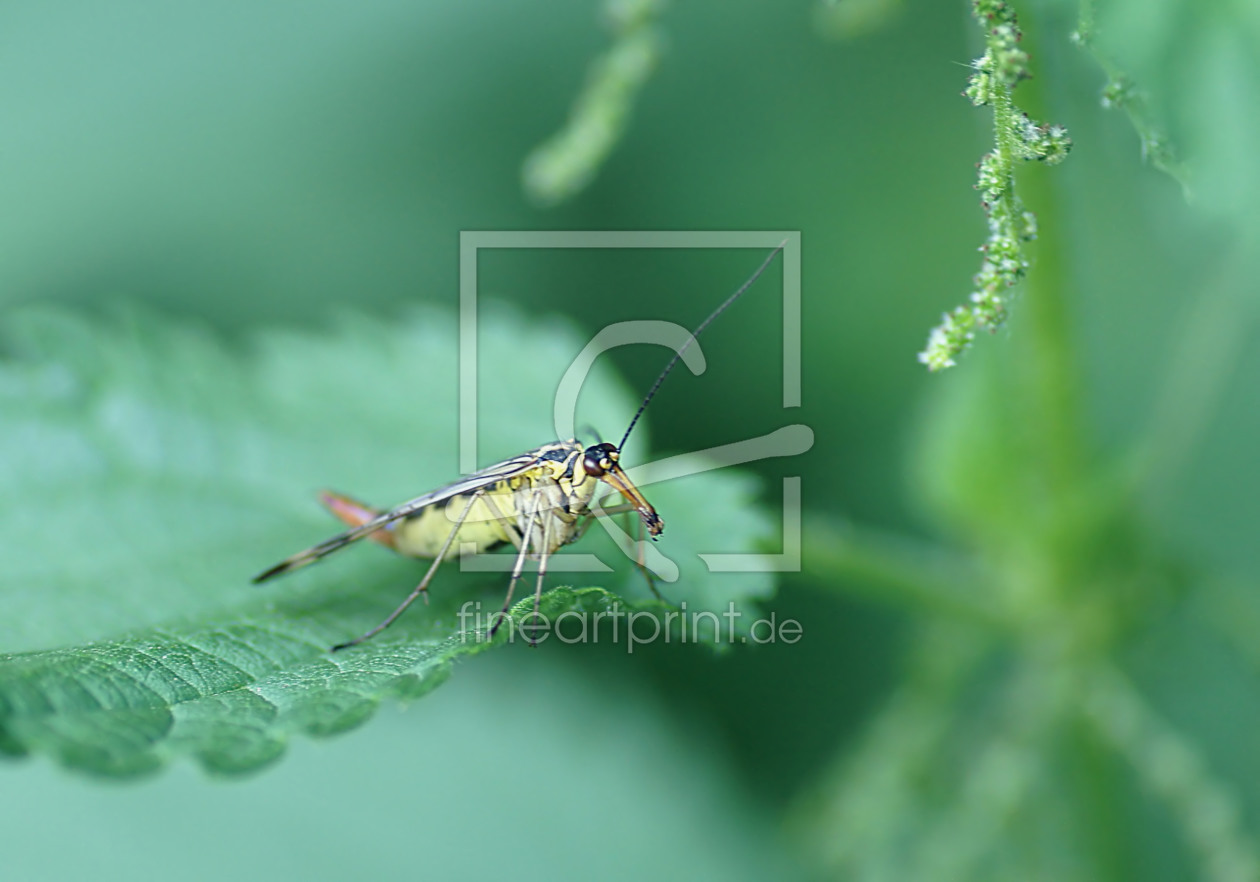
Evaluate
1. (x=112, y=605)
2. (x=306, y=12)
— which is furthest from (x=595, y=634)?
(x=306, y=12)

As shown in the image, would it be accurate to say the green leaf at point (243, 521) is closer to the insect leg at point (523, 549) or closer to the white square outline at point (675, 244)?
the insect leg at point (523, 549)

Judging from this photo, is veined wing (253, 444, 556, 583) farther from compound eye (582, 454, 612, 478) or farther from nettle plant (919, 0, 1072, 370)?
nettle plant (919, 0, 1072, 370)

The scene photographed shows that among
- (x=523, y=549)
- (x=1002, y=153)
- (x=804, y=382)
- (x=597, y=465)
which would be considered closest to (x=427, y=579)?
(x=523, y=549)

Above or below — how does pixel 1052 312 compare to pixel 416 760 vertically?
above

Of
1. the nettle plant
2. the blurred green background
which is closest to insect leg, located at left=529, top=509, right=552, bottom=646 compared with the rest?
the blurred green background

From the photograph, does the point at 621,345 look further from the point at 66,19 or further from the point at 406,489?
the point at 66,19

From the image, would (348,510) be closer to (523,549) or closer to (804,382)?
(523,549)
